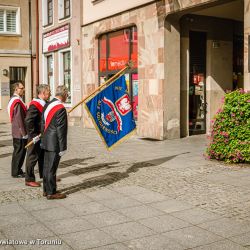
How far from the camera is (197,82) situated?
14.2 meters

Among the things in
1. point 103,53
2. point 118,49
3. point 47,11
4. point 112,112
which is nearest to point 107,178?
point 112,112

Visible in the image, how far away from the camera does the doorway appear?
1396cm

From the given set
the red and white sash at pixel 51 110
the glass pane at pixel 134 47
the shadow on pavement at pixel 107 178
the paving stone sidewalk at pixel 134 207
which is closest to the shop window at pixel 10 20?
the glass pane at pixel 134 47

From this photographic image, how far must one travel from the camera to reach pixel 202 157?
32.6ft

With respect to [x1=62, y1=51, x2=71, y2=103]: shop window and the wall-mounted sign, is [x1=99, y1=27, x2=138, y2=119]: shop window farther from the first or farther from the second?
[x1=62, y1=51, x2=71, y2=103]: shop window

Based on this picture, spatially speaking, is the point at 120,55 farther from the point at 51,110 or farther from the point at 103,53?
the point at 51,110

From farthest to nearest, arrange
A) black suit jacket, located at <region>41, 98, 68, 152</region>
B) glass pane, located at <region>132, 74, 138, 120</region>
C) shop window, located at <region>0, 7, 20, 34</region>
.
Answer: shop window, located at <region>0, 7, 20, 34</region>, glass pane, located at <region>132, 74, 138, 120</region>, black suit jacket, located at <region>41, 98, 68, 152</region>

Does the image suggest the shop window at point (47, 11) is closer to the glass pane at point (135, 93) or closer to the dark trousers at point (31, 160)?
the glass pane at point (135, 93)

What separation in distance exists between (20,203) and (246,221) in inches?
119

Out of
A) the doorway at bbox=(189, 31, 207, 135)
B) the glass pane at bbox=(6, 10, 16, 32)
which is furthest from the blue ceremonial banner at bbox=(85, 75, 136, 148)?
the glass pane at bbox=(6, 10, 16, 32)

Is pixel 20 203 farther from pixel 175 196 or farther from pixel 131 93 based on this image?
pixel 131 93

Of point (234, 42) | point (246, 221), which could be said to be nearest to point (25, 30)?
point (234, 42)

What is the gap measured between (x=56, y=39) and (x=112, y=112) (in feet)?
42.9

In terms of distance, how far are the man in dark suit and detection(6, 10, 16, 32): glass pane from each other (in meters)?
19.5
